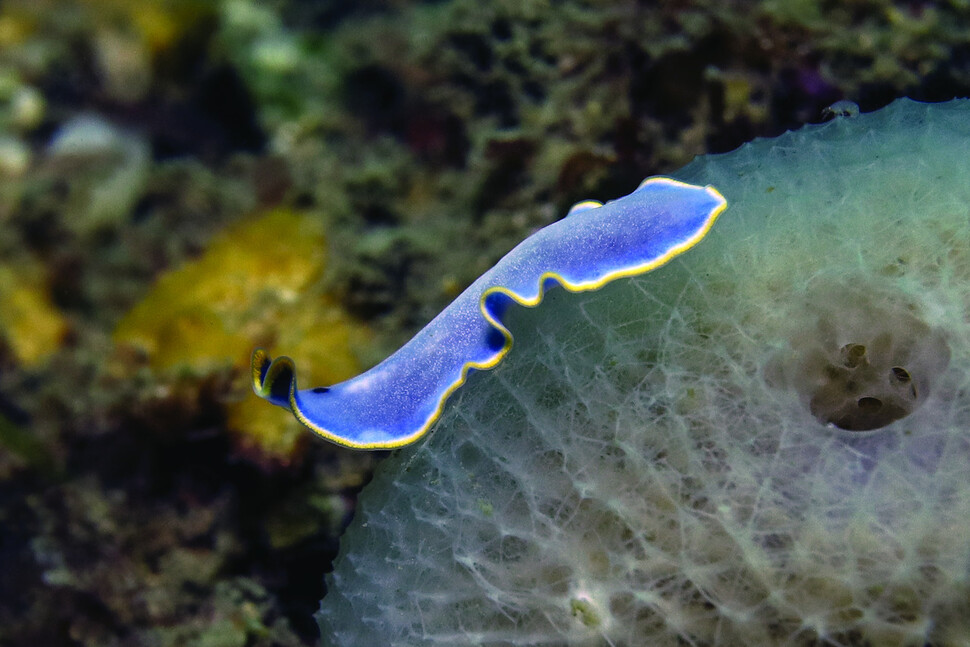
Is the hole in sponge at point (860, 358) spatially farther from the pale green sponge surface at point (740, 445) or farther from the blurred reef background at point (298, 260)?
the blurred reef background at point (298, 260)

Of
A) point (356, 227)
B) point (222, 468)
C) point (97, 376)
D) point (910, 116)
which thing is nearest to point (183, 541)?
point (222, 468)

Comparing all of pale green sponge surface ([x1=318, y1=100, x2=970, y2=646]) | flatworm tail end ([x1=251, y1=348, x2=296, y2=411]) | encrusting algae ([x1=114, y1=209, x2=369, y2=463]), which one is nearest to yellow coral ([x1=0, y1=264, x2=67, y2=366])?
encrusting algae ([x1=114, y1=209, x2=369, y2=463])

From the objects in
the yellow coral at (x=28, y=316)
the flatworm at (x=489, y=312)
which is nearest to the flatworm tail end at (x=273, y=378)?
the flatworm at (x=489, y=312)

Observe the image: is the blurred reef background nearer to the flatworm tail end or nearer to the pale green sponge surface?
the pale green sponge surface

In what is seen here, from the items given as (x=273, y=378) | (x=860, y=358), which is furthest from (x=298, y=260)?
(x=860, y=358)

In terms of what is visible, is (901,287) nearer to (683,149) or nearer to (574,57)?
(683,149)

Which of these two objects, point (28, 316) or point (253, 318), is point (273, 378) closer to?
point (253, 318)
